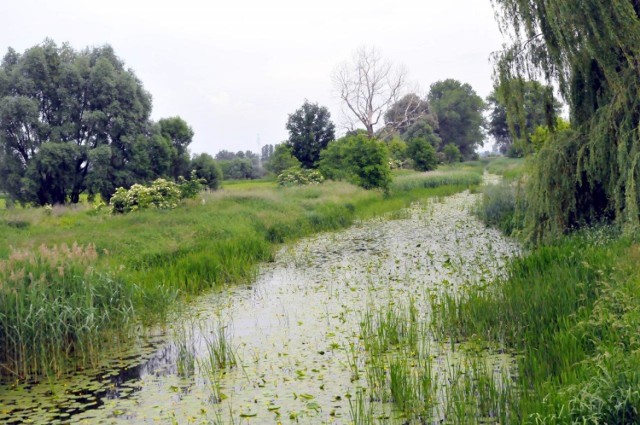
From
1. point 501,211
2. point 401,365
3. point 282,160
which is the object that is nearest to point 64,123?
point 282,160

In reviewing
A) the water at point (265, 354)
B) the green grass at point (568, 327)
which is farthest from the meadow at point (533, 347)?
the water at point (265, 354)

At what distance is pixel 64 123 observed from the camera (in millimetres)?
26781

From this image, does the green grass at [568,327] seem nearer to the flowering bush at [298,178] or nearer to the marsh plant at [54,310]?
the marsh plant at [54,310]

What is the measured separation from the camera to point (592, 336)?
5.25 meters

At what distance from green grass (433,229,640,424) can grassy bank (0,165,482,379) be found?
14.2 ft

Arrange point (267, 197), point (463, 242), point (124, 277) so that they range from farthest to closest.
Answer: point (267, 197) < point (463, 242) < point (124, 277)

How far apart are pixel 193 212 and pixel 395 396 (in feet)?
43.4

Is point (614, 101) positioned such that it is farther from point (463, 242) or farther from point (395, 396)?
point (395, 396)

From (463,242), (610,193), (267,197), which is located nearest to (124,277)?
(610,193)

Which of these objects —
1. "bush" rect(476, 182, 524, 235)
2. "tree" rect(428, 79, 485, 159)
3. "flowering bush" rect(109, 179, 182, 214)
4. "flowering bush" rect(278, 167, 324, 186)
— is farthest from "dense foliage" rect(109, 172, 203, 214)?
"tree" rect(428, 79, 485, 159)

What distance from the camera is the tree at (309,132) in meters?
40.5

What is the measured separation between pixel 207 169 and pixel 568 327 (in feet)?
97.0

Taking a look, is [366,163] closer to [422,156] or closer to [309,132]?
[309,132]

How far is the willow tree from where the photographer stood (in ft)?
29.7
